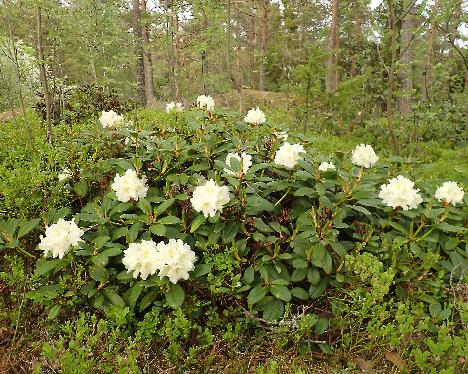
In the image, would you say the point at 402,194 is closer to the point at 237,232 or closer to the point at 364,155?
the point at 364,155

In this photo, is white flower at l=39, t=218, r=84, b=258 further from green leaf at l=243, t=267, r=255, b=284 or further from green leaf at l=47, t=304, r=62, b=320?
green leaf at l=243, t=267, r=255, b=284

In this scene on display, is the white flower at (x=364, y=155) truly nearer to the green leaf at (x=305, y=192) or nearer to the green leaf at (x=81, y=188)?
the green leaf at (x=305, y=192)

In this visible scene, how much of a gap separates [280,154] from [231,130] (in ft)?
3.32

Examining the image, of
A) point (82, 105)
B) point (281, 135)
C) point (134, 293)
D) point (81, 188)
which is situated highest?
point (281, 135)

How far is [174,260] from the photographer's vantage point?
2086mm

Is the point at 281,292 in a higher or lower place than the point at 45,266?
lower

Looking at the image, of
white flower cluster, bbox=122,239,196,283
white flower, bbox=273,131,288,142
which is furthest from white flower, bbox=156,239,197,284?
white flower, bbox=273,131,288,142

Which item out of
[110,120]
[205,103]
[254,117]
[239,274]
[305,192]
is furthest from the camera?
[205,103]

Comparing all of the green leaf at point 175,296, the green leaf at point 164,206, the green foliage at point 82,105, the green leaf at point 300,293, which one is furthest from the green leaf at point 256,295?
the green foliage at point 82,105

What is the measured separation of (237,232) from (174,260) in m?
0.56

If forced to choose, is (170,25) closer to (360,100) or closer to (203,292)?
(360,100)

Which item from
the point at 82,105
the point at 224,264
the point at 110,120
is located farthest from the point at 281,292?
the point at 82,105

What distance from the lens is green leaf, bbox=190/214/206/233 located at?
2.38 metres

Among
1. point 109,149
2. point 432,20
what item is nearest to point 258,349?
point 109,149
